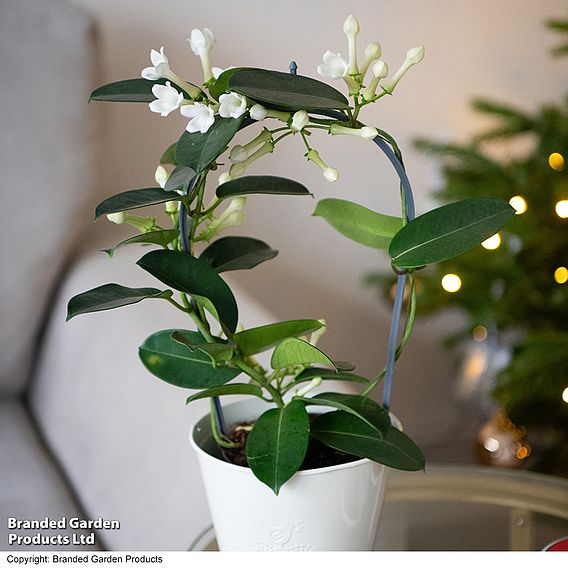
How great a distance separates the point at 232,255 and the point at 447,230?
0.16m

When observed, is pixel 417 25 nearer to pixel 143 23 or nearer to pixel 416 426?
pixel 143 23

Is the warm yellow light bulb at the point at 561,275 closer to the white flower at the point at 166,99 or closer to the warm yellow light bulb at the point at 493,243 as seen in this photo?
the warm yellow light bulb at the point at 493,243

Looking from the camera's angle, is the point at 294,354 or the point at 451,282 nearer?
the point at 294,354

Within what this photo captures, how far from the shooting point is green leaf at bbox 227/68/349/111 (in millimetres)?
396

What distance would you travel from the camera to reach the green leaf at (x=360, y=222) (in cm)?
52

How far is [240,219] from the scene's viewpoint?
1.73 feet

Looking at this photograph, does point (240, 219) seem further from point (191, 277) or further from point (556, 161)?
point (556, 161)

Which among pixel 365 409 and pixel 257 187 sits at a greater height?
pixel 257 187

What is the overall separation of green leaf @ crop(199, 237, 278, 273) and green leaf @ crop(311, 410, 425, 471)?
122mm

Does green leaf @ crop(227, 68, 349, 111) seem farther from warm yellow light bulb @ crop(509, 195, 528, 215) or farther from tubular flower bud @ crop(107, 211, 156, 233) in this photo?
warm yellow light bulb @ crop(509, 195, 528, 215)

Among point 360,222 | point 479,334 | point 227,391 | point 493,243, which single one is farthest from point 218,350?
point 479,334

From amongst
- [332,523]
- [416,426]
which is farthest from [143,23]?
[416,426]

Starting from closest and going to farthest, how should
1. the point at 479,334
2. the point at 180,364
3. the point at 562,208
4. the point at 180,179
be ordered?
the point at 180,179, the point at 180,364, the point at 562,208, the point at 479,334
